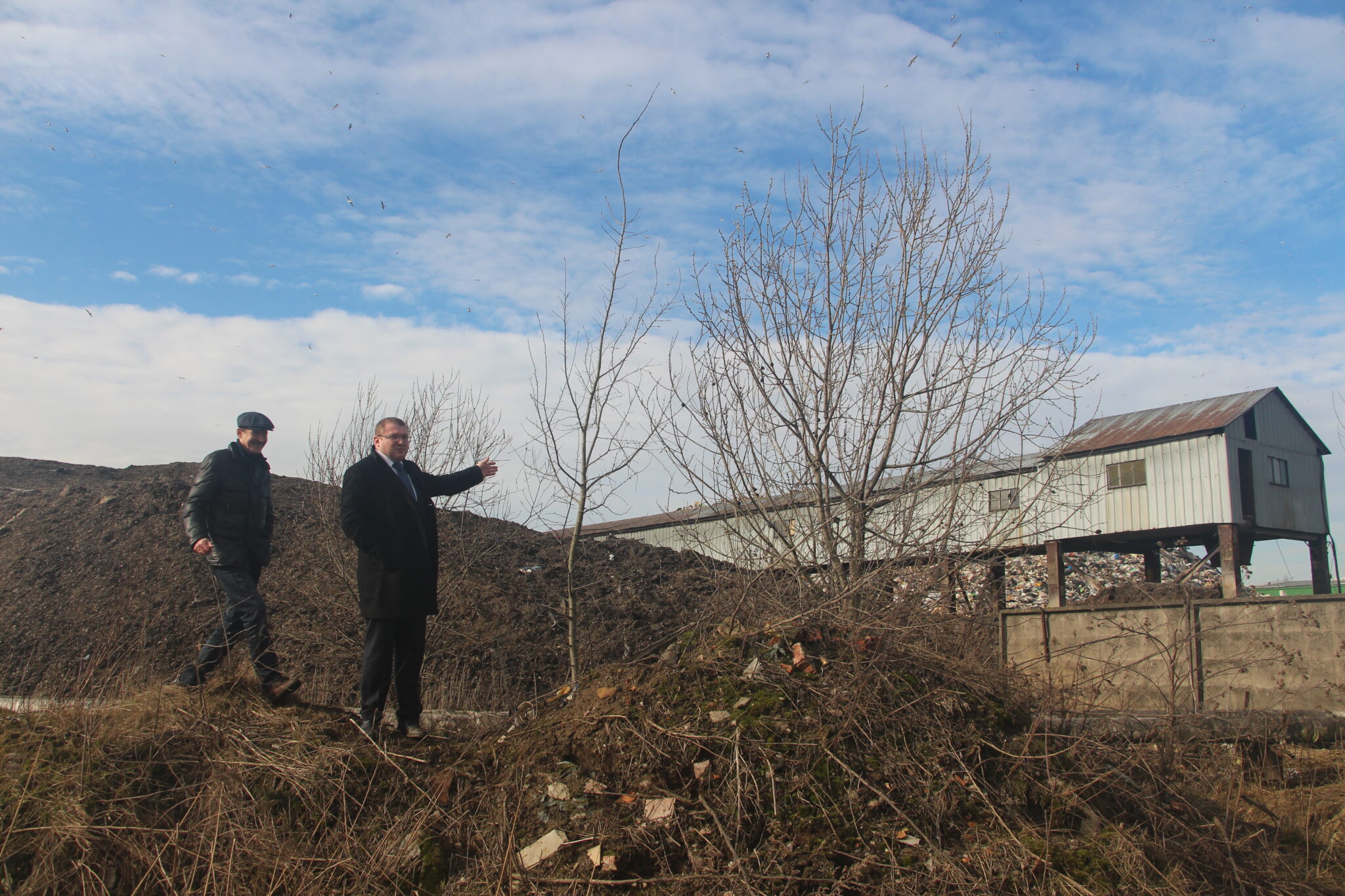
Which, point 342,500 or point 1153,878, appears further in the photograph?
point 342,500

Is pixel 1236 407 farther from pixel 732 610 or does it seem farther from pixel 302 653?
pixel 302 653

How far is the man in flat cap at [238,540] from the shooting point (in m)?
4.51

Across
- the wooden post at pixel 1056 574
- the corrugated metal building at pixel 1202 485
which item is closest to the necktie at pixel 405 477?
the corrugated metal building at pixel 1202 485

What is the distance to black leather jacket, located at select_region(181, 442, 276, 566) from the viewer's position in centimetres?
468

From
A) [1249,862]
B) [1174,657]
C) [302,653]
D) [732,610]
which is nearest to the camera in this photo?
[1249,862]

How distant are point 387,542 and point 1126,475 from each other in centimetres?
1663

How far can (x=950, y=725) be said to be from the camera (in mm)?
3760

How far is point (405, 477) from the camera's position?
4.59 meters

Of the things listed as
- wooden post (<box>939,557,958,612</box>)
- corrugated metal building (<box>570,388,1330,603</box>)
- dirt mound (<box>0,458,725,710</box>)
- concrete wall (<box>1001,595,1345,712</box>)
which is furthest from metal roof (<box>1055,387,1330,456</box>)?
wooden post (<box>939,557,958,612</box>)

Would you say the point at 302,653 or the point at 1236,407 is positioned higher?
the point at 1236,407

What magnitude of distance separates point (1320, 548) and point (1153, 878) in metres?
19.9

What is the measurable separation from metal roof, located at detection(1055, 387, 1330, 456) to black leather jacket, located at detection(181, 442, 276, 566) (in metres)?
14.6

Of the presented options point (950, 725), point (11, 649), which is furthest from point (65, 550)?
point (950, 725)

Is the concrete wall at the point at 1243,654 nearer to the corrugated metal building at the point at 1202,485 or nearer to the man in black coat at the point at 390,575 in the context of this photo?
the man in black coat at the point at 390,575
